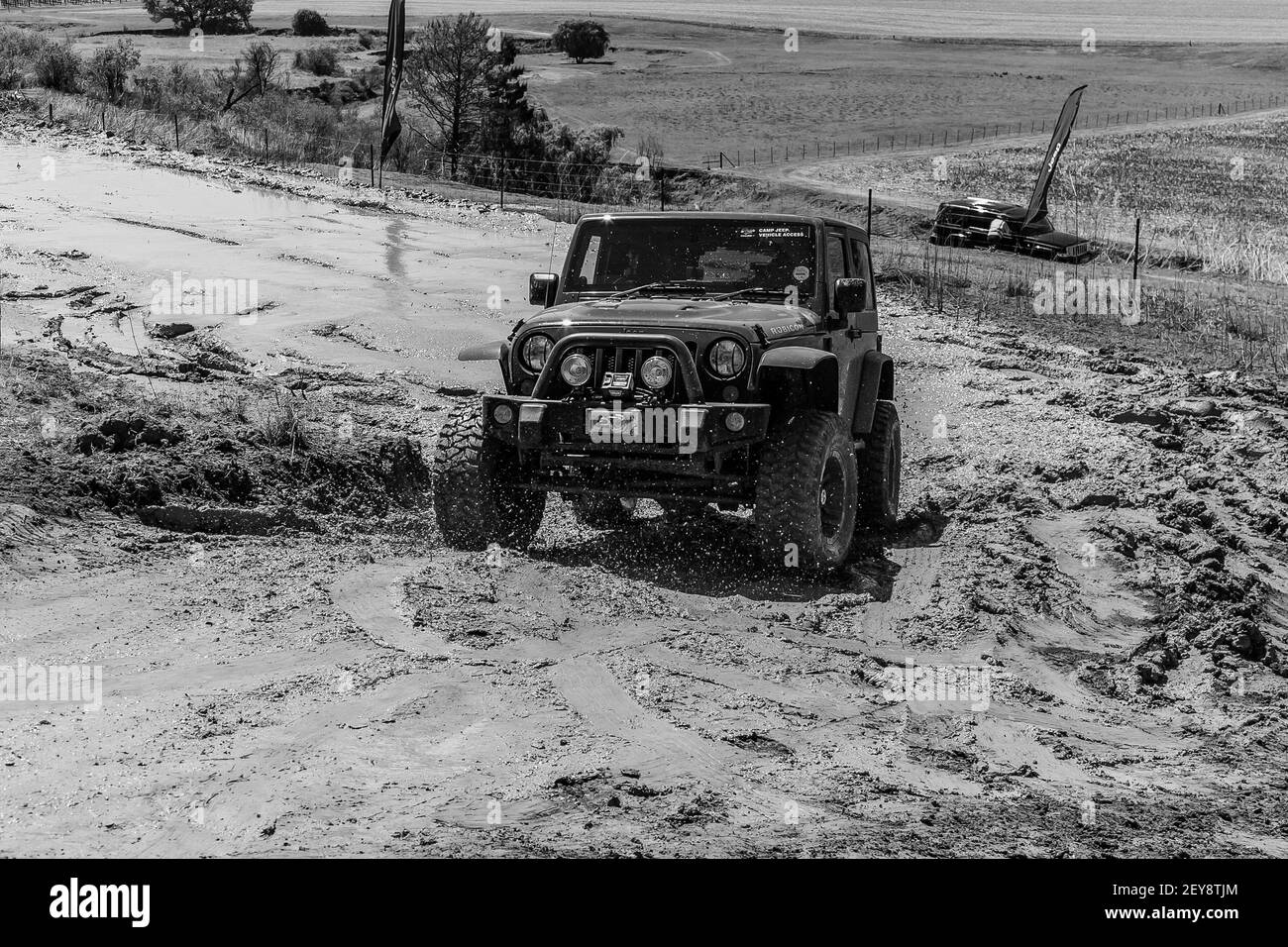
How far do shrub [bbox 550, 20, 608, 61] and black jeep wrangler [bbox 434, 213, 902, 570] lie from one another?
318 ft

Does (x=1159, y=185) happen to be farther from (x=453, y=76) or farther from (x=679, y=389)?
(x=679, y=389)

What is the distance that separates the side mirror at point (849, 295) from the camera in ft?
28.8

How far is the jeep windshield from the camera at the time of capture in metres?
8.88

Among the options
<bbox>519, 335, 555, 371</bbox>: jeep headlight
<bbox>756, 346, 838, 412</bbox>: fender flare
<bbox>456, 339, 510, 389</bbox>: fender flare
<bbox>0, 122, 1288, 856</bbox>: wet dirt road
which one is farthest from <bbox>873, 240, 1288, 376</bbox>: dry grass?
<bbox>519, 335, 555, 371</bbox>: jeep headlight

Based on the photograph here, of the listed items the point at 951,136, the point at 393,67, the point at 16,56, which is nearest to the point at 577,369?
the point at 393,67

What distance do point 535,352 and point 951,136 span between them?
217 ft

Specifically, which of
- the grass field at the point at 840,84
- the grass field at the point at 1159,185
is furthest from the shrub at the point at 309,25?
the grass field at the point at 1159,185

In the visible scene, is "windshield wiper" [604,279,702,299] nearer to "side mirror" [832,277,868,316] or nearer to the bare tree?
"side mirror" [832,277,868,316]

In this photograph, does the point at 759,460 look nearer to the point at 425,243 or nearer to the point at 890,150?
the point at 425,243

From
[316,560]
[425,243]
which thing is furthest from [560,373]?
[425,243]

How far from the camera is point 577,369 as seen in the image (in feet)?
25.9

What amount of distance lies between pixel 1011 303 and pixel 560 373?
552 inches

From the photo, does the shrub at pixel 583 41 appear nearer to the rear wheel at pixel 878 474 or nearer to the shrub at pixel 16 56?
the shrub at pixel 16 56

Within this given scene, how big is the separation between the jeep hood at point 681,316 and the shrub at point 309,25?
9647 cm
